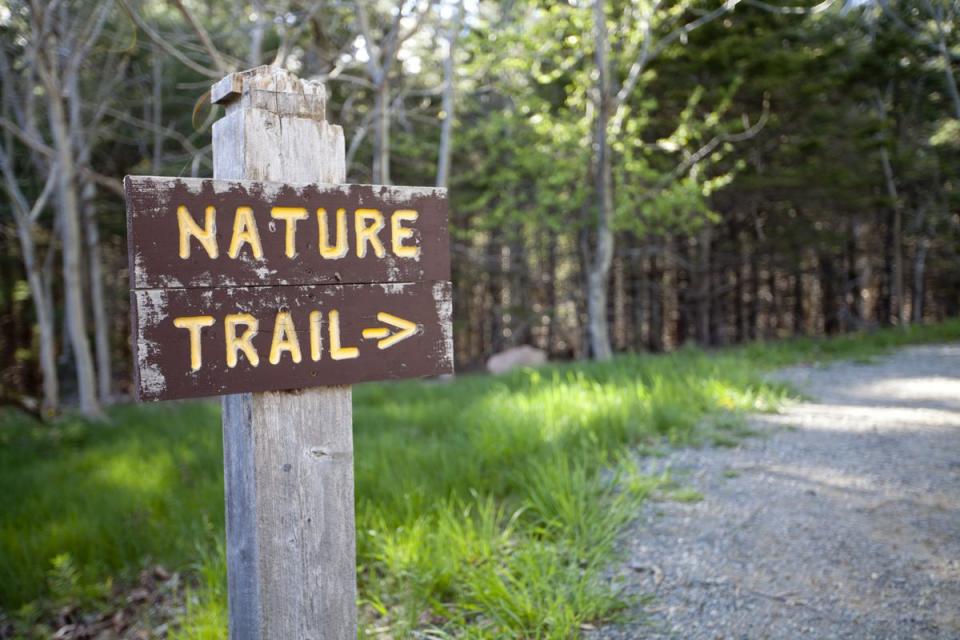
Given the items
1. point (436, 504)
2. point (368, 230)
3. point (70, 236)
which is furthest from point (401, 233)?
point (70, 236)

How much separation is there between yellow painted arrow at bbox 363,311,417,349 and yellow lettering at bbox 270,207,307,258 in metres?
0.29

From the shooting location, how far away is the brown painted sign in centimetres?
162

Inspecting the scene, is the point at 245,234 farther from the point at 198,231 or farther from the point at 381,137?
the point at 381,137

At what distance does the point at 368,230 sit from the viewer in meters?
1.88

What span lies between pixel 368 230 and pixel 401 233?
0.33ft

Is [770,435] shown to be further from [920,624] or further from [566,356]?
[566,356]

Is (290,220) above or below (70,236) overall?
below

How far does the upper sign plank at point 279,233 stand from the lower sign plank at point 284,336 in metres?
0.04

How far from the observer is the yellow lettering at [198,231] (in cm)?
164

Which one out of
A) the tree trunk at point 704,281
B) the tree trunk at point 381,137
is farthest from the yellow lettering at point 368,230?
the tree trunk at point 704,281

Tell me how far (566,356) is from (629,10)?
8.91 meters

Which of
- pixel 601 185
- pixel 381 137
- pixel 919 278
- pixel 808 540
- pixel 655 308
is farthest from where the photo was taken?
pixel 655 308

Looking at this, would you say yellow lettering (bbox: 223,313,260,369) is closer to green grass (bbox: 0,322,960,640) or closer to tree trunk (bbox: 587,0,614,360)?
green grass (bbox: 0,322,960,640)

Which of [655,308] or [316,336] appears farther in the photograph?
[655,308]
